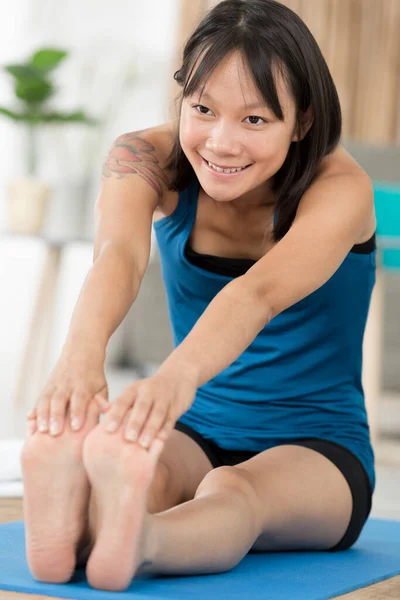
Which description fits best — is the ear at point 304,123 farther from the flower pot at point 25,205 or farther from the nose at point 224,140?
the flower pot at point 25,205

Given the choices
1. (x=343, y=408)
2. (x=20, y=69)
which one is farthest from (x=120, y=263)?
(x=20, y=69)

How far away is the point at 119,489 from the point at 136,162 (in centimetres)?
59

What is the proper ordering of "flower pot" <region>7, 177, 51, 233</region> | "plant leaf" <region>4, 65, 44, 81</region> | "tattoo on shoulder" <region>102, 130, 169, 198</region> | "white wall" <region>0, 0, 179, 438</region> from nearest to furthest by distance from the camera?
"tattoo on shoulder" <region>102, 130, 169, 198</region>
"flower pot" <region>7, 177, 51, 233</region>
"plant leaf" <region>4, 65, 44, 81</region>
"white wall" <region>0, 0, 179, 438</region>

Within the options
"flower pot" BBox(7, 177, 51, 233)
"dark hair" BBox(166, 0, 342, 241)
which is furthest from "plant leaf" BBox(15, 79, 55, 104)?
"dark hair" BBox(166, 0, 342, 241)

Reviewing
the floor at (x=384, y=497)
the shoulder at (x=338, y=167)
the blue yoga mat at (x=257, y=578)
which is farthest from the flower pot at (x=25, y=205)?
the shoulder at (x=338, y=167)

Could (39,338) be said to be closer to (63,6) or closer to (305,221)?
(63,6)

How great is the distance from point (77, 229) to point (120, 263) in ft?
12.1

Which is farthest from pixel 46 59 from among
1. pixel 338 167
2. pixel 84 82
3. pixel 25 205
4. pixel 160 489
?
pixel 160 489

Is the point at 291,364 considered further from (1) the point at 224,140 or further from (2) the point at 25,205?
(2) the point at 25,205

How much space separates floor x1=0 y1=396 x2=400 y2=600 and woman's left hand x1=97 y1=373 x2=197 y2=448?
8.4 inches

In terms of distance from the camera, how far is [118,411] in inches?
40.5

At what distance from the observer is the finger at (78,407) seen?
41.6 inches

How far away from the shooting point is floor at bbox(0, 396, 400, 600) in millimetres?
1201

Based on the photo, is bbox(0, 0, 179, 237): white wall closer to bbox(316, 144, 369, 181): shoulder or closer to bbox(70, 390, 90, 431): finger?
bbox(316, 144, 369, 181): shoulder
